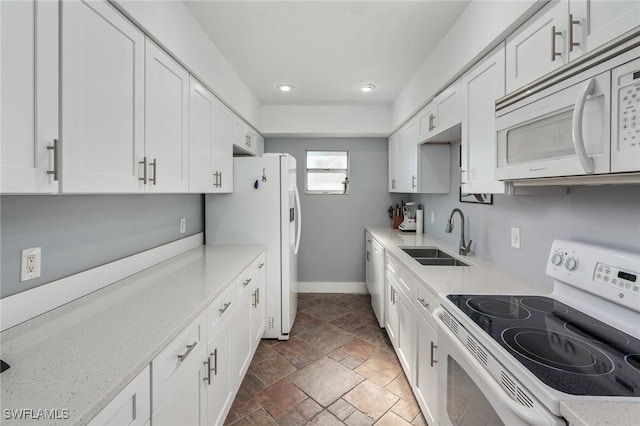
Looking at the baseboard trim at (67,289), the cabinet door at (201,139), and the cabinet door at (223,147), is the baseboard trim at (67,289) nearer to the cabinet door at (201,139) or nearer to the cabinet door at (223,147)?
the cabinet door at (201,139)

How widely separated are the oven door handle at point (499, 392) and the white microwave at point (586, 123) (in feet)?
2.42

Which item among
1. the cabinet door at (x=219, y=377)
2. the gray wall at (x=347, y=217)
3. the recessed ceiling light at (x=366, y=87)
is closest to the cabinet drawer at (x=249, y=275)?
the cabinet door at (x=219, y=377)

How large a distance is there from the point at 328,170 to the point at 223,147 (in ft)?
6.78

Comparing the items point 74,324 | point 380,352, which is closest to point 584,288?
point 380,352

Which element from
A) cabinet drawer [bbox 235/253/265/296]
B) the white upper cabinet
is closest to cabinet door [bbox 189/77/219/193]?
the white upper cabinet

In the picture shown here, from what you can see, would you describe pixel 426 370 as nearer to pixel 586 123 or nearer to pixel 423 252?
pixel 423 252

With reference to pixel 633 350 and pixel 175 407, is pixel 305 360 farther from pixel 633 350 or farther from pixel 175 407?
pixel 633 350

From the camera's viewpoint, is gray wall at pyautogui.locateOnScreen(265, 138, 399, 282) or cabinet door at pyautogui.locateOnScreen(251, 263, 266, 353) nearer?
cabinet door at pyautogui.locateOnScreen(251, 263, 266, 353)

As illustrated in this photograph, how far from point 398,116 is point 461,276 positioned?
2.35 metres

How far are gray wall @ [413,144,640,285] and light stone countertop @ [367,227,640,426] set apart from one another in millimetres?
106

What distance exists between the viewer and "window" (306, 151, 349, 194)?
4438 mm

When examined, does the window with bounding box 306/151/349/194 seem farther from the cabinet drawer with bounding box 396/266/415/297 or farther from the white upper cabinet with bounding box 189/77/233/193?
the cabinet drawer with bounding box 396/266/415/297

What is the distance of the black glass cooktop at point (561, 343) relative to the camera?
0.80 m

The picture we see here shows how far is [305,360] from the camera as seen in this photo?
8.54ft
